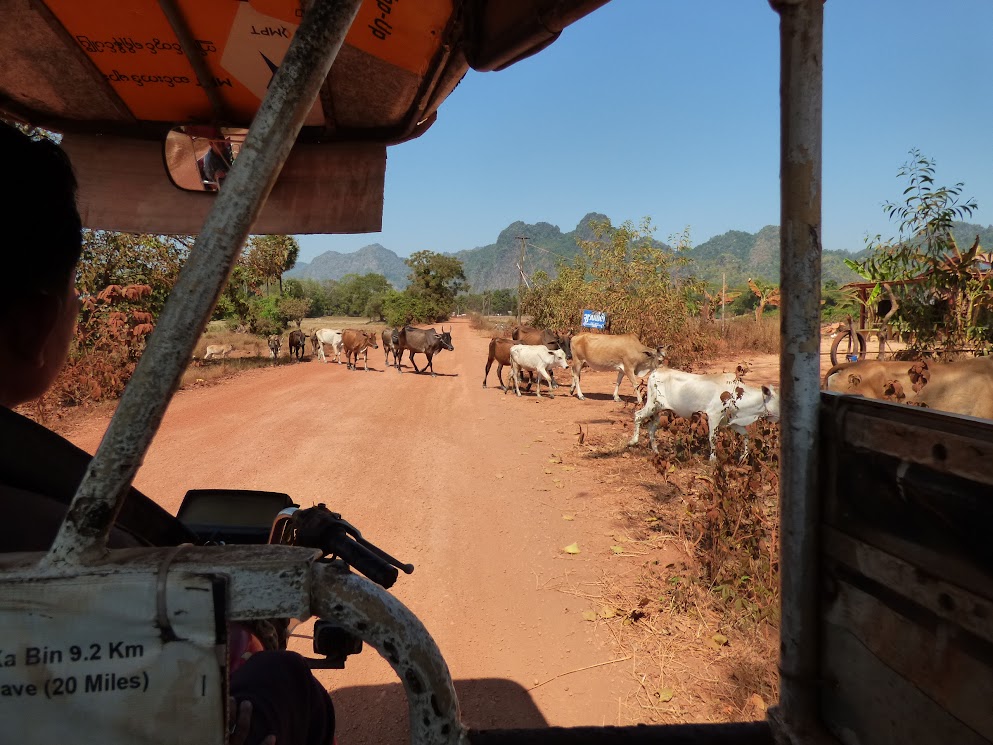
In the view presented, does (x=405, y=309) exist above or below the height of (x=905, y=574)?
above

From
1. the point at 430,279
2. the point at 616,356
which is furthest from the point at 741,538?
the point at 430,279

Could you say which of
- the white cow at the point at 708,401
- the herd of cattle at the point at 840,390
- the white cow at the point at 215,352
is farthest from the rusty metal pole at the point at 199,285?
the white cow at the point at 215,352

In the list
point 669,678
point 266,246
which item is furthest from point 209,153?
point 266,246

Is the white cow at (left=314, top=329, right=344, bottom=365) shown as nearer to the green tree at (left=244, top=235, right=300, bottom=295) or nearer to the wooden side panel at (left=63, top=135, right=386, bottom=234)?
the green tree at (left=244, top=235, right=300, bottom=295)

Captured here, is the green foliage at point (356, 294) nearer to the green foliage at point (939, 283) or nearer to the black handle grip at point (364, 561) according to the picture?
the green foliage at point (939, 283)

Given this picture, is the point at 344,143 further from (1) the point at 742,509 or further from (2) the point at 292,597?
(1) the point at 742,509

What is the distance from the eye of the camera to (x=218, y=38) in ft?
6.93

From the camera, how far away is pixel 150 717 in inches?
32.3

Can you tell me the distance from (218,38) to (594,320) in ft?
Result: 59.3

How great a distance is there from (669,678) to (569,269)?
2391cm

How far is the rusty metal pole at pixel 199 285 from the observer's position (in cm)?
81

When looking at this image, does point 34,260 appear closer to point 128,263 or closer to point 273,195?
point 273,195

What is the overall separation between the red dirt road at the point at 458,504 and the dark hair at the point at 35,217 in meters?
3.00

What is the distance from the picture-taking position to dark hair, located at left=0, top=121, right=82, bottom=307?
0.97 meters
